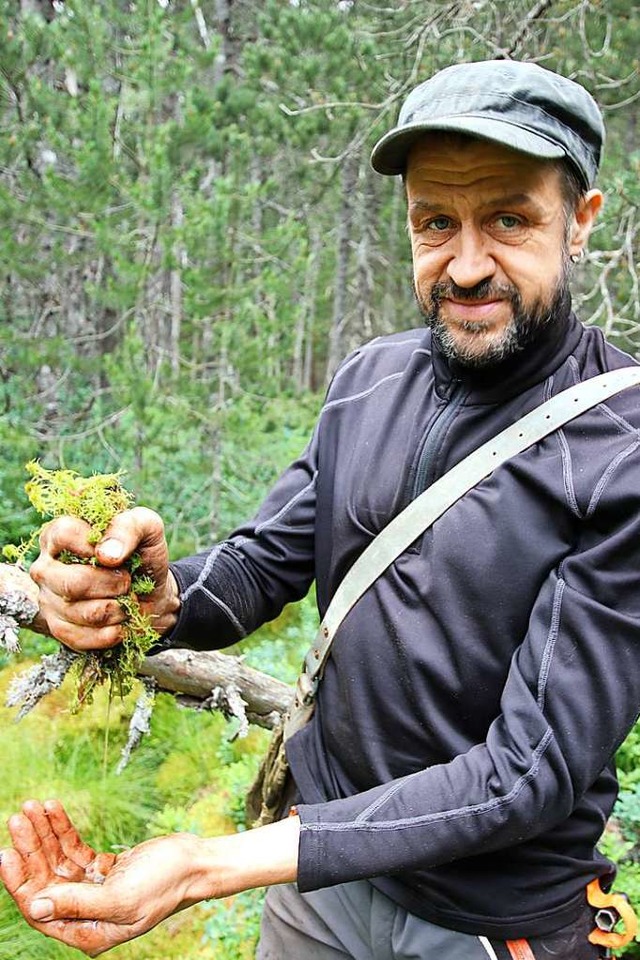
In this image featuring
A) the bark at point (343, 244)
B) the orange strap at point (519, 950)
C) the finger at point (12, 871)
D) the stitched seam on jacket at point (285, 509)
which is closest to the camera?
the finger at point (12, 871)

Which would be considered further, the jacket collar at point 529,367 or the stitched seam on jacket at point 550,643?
the jacket collar at point 529,367

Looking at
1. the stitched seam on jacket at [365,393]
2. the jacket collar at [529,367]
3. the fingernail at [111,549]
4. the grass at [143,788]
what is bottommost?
the grass at [143,788]

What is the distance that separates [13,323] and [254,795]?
335 inches

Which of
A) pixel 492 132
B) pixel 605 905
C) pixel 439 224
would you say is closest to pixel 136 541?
pixel 439 224

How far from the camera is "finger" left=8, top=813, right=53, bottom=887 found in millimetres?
1482

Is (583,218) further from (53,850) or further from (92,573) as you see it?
(53,850)

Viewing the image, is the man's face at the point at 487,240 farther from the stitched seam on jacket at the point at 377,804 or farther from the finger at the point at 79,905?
the finger at the point at 79,905

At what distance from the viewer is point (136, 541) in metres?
1.56

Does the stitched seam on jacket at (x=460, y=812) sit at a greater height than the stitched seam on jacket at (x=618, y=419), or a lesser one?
lesser

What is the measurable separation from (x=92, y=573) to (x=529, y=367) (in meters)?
0.99

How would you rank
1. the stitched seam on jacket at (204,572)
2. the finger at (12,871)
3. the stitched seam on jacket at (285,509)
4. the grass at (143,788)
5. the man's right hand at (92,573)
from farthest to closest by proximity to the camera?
1. the grass at (143,788)
2. the stitched seam on jacket at (285,509)
3. the stitched seam on jacket at (204,572)
4. the man's right hand at (92,573)
5. the finger at (12,871)

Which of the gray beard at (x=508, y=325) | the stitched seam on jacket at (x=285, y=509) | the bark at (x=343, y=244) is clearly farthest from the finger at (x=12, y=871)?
the bark at (x=343, y=244)

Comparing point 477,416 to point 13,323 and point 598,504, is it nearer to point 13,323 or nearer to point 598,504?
point 598,504

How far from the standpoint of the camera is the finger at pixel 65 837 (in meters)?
1.56
